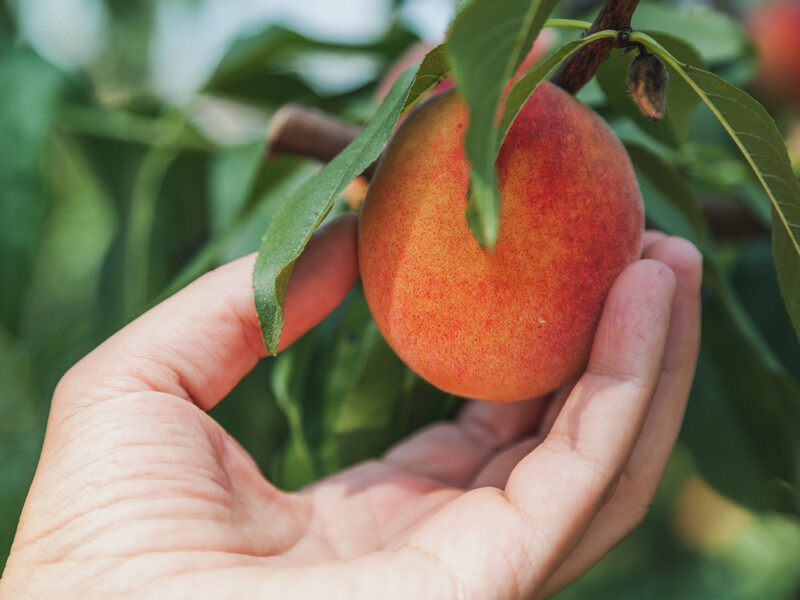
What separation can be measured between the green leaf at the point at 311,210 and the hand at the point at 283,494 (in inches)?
4.5

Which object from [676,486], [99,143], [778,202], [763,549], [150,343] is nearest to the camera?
[778,202]

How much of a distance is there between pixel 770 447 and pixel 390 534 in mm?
500

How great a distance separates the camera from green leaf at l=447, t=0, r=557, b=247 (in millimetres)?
334

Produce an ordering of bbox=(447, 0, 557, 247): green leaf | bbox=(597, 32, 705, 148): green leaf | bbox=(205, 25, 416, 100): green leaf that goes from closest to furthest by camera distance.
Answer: bbox=(447, 0, 557, 247): green leaf → bbox=(597, 32, 705, 148): green leaf → bbox=(205, 25, 416, 100): green leaf

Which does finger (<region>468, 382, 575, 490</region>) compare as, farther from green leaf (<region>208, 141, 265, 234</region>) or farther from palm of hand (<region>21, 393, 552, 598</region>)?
green leaf (<region>208, 141, 265, 234</region>)

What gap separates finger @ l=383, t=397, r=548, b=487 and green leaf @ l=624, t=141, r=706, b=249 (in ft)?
0.94

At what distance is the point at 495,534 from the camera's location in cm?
49

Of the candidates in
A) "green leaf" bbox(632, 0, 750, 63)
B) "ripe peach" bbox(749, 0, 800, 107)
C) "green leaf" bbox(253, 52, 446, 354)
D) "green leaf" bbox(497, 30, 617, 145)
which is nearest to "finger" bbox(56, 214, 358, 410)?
"green leaf" bbox(253, 52, 446, 354)

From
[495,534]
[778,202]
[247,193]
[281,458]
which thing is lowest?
[281,458]

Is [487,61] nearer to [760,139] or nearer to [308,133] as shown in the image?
[760,139]

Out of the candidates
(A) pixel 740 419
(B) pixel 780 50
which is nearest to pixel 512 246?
(A) pixel 740 419

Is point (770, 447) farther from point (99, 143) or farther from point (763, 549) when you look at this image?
point (763, 549)

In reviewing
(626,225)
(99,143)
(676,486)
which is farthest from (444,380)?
(676,486)

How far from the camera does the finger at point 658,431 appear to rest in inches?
24.8
